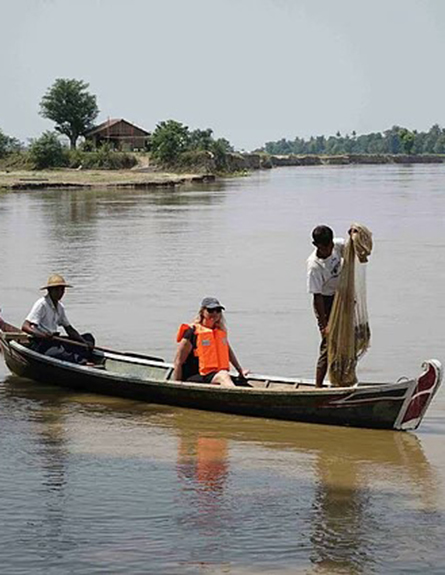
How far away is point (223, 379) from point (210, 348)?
31cm

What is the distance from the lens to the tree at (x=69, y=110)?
9238 centimetres

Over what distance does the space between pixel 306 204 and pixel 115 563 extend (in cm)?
4209

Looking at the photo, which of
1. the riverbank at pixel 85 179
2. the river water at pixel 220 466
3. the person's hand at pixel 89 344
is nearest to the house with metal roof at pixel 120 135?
the riverbank at pixel 85 179

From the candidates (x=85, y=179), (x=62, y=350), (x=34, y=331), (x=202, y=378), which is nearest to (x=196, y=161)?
(x=85, y=179)

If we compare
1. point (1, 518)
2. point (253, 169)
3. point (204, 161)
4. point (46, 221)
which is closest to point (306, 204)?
point (46, 221)

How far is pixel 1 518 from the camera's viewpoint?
24.0ft

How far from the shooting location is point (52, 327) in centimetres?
1131

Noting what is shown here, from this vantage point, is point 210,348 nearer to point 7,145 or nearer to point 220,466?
point 220,466

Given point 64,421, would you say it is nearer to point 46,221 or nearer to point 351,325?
point 351,325

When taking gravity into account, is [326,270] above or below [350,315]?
above

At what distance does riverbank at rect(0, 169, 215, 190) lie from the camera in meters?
61.0

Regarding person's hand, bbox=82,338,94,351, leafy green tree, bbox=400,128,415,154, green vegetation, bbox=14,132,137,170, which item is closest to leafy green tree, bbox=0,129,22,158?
green vegetation, bbox=14,132,137,170

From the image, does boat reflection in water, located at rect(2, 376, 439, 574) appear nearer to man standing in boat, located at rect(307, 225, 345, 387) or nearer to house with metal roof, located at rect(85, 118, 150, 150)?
man standing in boat, located at rect(307, 225, 345, 387)

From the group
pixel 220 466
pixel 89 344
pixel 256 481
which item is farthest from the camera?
pixel 89 344
